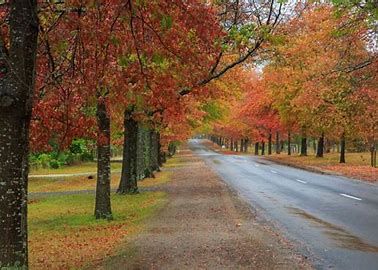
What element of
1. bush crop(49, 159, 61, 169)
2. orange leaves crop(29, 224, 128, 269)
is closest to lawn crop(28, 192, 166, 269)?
orange leaves crop(29, 224, 128, 269)

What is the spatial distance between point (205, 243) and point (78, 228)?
4.43m

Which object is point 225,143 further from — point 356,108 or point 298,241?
point 298,241

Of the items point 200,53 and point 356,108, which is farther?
point 356,108

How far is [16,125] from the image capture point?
6480 mm

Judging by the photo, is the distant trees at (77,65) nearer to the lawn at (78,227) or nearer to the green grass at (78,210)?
the green grass at (78,210)

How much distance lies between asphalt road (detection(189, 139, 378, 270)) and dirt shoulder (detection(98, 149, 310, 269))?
57 cm

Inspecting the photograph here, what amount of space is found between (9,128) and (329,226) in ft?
29.7

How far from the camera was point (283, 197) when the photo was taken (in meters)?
19.8

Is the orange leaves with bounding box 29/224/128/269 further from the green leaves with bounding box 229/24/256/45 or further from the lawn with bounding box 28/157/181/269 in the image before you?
the green leaves with bounding box 229/24/256/45

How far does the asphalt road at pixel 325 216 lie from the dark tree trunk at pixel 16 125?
191 inches

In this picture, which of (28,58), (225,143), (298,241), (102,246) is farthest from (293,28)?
(225,143)

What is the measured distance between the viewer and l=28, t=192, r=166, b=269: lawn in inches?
392

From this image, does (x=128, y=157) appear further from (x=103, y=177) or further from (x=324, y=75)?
(x=324, y=75)

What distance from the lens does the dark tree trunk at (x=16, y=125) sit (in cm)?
641
